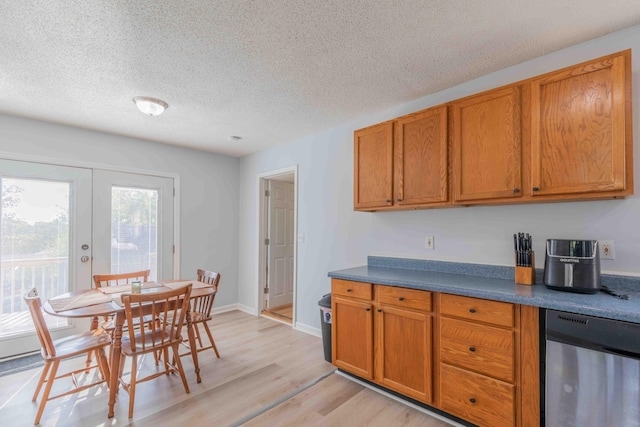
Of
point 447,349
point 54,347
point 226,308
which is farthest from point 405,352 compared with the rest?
point 226,308

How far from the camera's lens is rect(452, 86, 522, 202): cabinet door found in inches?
78.0

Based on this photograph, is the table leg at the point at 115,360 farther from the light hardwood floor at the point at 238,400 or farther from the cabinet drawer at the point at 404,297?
the cabinet drawer at the point at 404,297

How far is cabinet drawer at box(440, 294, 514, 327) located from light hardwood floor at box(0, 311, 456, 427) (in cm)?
78

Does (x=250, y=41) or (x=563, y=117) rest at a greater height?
(x=250, y=41)

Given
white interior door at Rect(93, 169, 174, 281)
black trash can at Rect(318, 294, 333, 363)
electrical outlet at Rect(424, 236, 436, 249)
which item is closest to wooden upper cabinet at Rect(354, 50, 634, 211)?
electrical outlet at Rect(424, 236, 436, 249)

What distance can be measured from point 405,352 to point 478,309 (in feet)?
2.12

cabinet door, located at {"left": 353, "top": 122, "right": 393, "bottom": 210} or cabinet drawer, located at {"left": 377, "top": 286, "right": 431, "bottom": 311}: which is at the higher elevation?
cabinet door, located at {"left": 353, "top": 122, "right": 393, "bottom": 210}

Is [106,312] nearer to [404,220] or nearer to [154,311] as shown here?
[154,311]

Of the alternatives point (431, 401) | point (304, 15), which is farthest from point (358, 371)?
point (304, 15)

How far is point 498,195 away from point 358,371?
1741 mm

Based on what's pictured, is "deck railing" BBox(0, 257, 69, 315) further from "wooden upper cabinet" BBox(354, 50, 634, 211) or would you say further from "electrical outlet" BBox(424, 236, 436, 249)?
"electrical outlet" BBox(424, 236, 436, 249)

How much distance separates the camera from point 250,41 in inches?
74.4

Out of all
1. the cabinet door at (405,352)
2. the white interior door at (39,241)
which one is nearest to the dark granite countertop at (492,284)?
the cabinet door at (405,352)

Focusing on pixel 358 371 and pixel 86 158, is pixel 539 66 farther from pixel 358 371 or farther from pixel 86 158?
pixel 86 158
